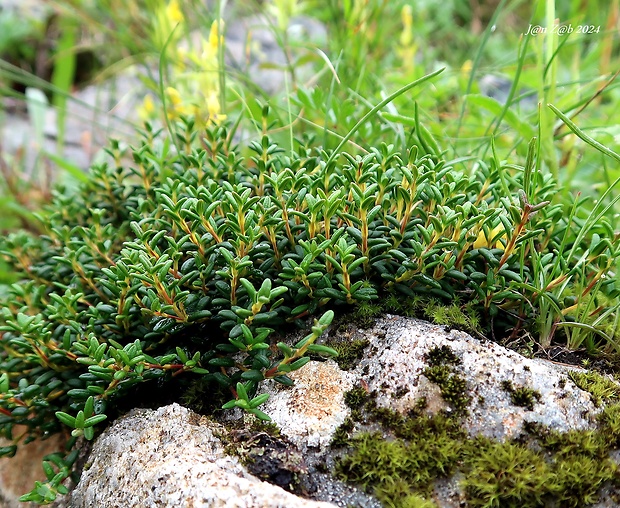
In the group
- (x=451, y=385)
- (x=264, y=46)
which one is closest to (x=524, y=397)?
(x=451, y=385)

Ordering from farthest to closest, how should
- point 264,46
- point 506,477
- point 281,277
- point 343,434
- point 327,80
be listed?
point 264,46, point 327,80, point 281,277, point 343,434, point 506,477

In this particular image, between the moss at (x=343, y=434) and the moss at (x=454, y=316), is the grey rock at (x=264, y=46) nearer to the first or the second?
the moss at (x=454, y=316)

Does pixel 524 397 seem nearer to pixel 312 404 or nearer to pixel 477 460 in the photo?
pixel 477 460

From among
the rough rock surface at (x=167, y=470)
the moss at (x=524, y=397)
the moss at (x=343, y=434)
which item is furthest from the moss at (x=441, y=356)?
the rough rock surface at (x=167, y=470)

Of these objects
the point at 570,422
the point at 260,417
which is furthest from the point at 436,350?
the point at 260,417

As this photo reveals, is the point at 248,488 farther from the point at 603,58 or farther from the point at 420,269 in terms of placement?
the point at 603,58

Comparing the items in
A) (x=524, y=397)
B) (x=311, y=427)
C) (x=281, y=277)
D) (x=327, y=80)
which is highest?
(x=327, y=80)
